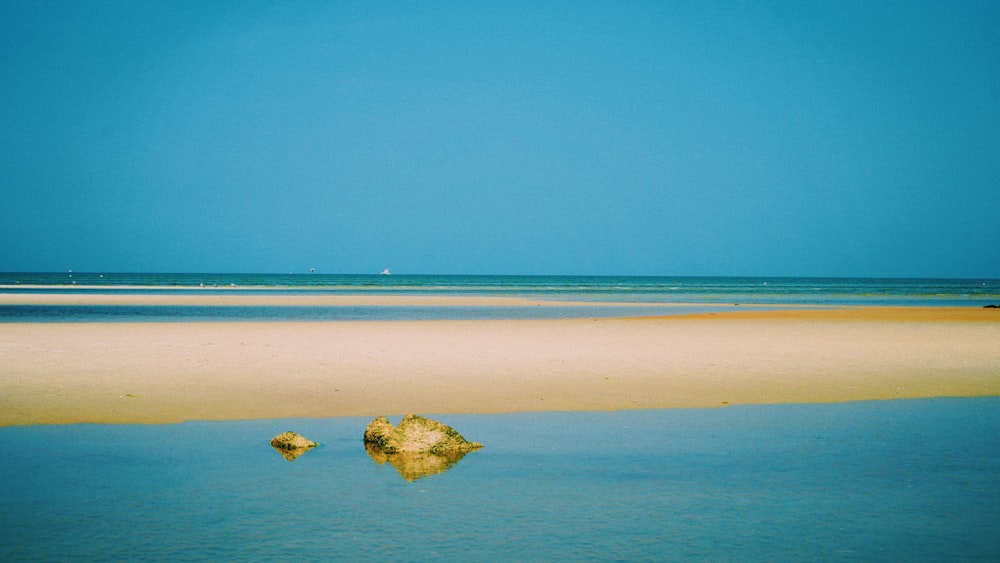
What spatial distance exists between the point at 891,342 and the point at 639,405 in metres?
13.5

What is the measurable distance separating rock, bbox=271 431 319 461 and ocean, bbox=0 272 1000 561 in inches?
4.6

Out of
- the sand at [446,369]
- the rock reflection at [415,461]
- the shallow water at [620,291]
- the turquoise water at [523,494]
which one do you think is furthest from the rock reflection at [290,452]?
the shallow water at [620,291]

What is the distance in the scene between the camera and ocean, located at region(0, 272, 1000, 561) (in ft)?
18.8

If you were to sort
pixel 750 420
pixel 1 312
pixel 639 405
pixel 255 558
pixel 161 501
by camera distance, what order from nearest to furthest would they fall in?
pixel 255 558 < pixel 161 501 < pixel 750 420 < pixel 639 405 < pixel 1 312

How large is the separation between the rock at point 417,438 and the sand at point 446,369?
2.28 meters

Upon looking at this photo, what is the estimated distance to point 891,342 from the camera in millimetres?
22578

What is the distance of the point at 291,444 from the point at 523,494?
2.92 meters

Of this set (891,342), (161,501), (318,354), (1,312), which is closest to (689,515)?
(161,501)

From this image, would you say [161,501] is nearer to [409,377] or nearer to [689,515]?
[689,515]

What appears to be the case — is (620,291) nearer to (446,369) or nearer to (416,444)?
(446,369)

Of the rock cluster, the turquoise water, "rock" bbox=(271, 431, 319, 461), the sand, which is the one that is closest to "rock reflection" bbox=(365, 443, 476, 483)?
the rock cluster

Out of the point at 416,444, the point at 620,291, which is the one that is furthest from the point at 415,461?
the point at 620,291

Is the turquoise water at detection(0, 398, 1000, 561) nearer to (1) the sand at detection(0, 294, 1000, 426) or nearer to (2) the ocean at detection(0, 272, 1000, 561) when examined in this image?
(2) the ocean at detection(0, 272, 1000, 561)

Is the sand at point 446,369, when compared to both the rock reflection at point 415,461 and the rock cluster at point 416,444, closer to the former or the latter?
the rock cluster at point 416,444
